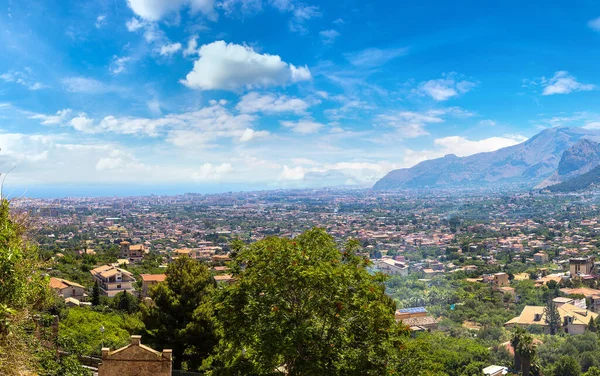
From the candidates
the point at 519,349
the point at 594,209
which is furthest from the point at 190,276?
the point at 594,209

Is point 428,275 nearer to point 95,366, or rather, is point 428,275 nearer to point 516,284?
point 516,284

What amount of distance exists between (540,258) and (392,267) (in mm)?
20419

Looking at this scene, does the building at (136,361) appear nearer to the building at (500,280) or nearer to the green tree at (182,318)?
the green tree at (182,318)

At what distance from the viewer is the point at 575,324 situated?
90.1 feet

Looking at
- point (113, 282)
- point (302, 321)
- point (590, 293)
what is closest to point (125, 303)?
point (113, 282)

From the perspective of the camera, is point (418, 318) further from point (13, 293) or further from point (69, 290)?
point (13, 293)

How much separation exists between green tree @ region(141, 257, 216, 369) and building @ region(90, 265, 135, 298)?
727 inches

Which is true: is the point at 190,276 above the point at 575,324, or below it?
above

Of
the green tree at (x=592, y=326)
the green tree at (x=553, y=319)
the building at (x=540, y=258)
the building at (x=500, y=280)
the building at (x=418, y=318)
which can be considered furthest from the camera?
the building at (x=540, y=258)

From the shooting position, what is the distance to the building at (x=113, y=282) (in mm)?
27688

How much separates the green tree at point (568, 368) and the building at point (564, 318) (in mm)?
7484

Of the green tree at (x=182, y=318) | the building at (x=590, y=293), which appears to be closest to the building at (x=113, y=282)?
the green tree at (x=182, y=318)

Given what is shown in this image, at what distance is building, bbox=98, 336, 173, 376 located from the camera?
7188 mm

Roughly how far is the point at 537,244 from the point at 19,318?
2633 inches
